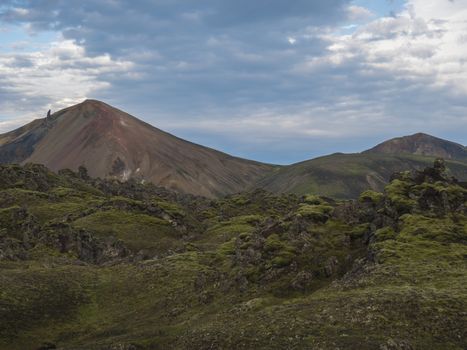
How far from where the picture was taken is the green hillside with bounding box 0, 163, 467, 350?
1545 inches

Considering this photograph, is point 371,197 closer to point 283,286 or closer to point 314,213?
point 314,213

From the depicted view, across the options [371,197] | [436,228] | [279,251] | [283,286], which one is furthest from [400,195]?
[283,286]

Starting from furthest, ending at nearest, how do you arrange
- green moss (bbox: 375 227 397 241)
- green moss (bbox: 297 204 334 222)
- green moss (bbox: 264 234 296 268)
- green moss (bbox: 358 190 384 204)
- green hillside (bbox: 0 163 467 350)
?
green moss (bbox: 358 190 384 204), green moss (bbox: 297 204 334 222), green moss (bbox: 264 234 296 268), green moss (bbox: 375 227 397 241), green hillside (bbox: 0 163 467 350)

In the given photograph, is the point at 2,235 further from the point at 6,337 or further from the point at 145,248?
the point at 6,337

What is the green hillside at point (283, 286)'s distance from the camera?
39.2 metres

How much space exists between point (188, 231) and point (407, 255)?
279 ft

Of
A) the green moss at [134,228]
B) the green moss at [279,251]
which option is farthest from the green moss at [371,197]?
the green moss at [134,228]

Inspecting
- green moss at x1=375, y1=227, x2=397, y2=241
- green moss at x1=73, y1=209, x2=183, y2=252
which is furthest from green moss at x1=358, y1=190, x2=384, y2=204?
green moss at x1=73, y1=209, x2=183, y2=252

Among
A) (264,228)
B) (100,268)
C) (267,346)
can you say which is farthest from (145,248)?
(267,346)

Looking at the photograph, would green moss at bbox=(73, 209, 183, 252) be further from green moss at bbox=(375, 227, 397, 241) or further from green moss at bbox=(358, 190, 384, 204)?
green moss at bbox=(375, 227, 397, 241)

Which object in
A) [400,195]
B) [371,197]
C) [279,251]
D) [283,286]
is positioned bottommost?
[283,286]

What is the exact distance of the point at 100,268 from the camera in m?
82.5

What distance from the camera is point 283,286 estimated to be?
55.3m

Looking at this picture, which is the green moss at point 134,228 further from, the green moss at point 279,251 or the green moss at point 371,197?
the green moss at point 371,197
